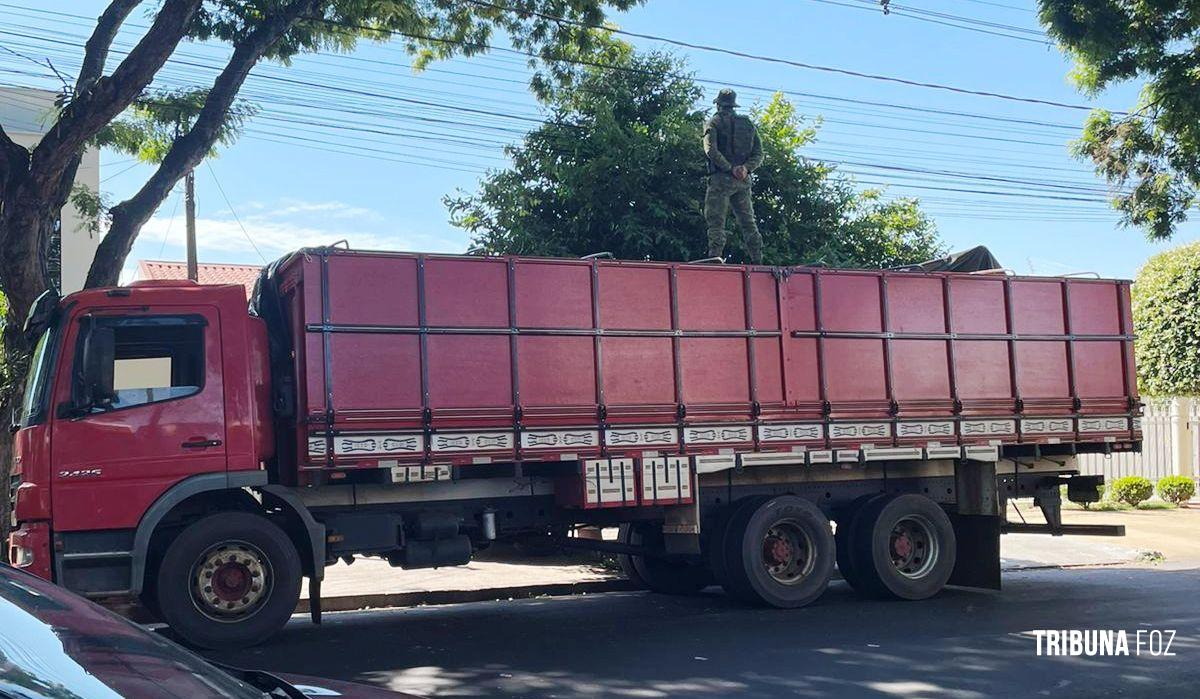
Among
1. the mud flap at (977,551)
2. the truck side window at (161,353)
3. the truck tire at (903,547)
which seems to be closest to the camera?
the truck side window at (161,353)

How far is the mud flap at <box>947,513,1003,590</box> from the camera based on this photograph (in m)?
11.3

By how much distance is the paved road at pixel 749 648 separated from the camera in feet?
23.1

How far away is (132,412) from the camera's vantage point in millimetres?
8383

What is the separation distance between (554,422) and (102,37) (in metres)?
6.13

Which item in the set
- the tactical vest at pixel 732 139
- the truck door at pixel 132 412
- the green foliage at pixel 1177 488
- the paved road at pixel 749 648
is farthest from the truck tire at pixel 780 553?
the green foliage at pixel 1177 488

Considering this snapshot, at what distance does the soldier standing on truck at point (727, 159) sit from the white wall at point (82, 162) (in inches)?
550

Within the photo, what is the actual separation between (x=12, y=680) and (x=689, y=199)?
13401mm

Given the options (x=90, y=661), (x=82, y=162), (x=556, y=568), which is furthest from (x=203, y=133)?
(x=82, y=162)

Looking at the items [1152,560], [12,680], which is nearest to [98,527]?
[12,680]

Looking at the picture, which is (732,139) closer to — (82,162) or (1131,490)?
(1131,490)

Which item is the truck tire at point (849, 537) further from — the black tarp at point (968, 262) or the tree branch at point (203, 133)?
the tree branch at point (203, 133)

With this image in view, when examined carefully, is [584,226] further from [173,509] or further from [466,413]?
[173,509]

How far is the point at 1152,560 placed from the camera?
14359 millimetres

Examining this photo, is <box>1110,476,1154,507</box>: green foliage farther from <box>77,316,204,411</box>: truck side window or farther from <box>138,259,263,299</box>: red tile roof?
<box>138,259,263,299</box>: red tile roof
